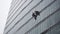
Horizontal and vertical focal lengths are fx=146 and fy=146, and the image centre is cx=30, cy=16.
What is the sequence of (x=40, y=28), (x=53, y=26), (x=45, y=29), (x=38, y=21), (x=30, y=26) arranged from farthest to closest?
1. (x=30, y=26)
2. (x=38, y=21)
3. (x=40, y=28)
4. (x=45, y=29)
5. (x=53, y=26)

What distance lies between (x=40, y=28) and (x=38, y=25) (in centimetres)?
123

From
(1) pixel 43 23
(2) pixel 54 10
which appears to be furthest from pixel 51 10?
(1) pixel 43 23

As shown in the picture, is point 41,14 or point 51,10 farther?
point 41,14

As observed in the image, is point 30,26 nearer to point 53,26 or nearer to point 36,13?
point 36,13

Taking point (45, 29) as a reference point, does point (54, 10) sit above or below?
above

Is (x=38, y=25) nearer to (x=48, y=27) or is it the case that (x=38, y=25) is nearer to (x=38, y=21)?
(x=38, y=21)

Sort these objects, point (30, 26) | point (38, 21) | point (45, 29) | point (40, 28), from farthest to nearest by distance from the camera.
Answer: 1. point (30, 26)
2. point (38, 21)
3. point (40, 28)
4. point (45, 29)

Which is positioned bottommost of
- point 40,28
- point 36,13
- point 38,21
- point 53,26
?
point 53,26

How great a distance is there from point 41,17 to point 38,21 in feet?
2.77

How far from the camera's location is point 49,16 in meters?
21.2

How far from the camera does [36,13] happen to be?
24453 millimetres

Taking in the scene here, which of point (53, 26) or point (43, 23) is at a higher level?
point (43, 23)

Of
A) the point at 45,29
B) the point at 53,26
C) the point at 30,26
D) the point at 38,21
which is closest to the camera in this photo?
the point at 53,26

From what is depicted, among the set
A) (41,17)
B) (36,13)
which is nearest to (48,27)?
(41,17)
